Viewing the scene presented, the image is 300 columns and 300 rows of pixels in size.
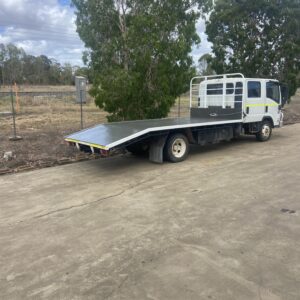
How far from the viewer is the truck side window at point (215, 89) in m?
11.9

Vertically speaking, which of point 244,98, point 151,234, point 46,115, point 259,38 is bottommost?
point 151,234

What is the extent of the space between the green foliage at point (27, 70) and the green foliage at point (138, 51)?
294 ft

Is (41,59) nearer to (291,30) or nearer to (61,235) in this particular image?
(291,30)

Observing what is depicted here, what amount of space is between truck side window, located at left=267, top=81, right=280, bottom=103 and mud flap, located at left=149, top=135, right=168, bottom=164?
17.5 feet

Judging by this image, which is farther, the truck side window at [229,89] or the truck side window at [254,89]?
the truck side window at [229,89]

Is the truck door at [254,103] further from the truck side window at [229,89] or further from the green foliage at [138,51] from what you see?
the green foliage at [138,51]

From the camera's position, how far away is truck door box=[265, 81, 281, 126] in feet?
39.5

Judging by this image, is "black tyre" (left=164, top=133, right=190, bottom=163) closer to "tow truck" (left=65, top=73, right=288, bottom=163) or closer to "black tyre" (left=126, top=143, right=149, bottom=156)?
"tow truck" (left=65, top=73, right=288, bottom=163)

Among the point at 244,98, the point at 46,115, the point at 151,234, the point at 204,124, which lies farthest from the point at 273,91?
the point at 46,115

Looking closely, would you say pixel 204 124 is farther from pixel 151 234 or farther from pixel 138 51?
pixel 151 234

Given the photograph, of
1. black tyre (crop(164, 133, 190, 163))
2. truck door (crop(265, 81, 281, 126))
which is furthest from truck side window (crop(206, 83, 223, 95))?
black tyre (crop(164, 133, 190, 163))

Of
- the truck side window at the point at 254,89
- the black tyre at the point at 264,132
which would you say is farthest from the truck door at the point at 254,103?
the black tyre at the point at 264,132

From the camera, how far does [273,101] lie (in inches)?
485

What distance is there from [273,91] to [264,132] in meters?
1.54
